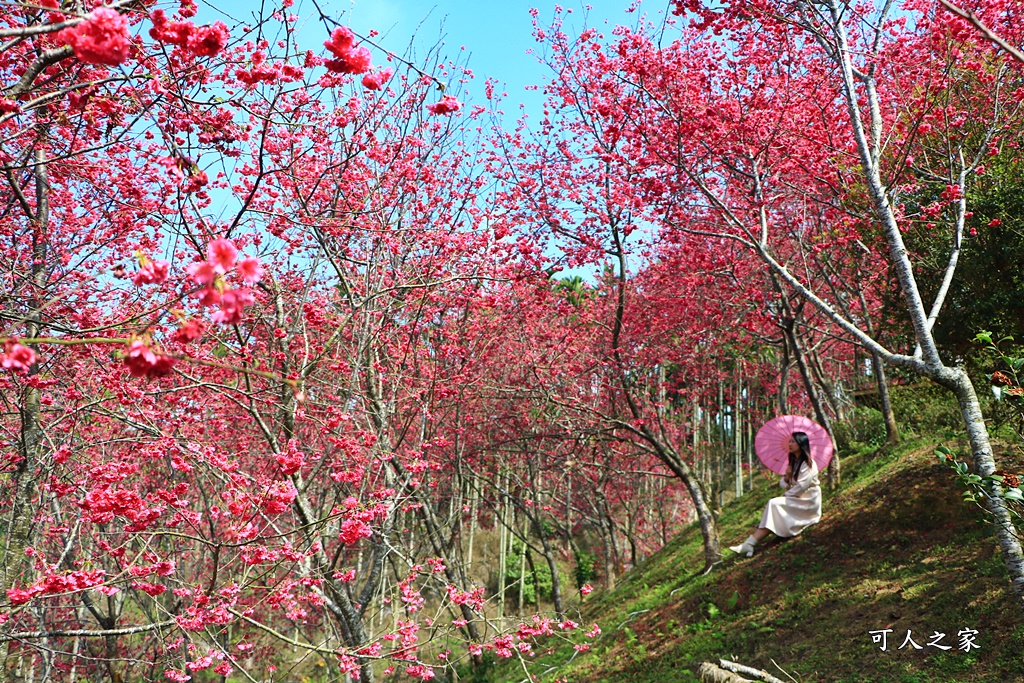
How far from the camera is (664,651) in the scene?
711 centimetres

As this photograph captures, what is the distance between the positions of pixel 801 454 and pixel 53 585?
7051mm

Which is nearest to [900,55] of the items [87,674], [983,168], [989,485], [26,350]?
[983,168]

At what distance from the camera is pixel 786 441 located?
8344mm

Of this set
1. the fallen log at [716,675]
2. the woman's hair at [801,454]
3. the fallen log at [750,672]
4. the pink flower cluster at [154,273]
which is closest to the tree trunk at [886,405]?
the woman's hair at [801,454]

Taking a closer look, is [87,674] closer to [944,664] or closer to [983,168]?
[944,664]

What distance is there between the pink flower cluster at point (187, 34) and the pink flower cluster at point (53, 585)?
272 centimetres

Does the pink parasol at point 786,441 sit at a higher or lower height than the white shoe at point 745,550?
higher

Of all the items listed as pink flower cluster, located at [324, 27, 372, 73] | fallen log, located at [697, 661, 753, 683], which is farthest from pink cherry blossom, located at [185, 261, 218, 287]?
fallen log, located at [697, 661, 753, 683]

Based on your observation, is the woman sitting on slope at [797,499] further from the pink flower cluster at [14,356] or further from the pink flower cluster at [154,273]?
the pink flower cluster at [14,356]

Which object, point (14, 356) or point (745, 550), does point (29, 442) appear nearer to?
point (14, 356)

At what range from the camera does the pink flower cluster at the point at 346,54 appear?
9.95 ft

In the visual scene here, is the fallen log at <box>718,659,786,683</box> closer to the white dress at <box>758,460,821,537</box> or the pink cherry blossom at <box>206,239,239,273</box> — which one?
the white dress at <box>758,460,821,537</box>

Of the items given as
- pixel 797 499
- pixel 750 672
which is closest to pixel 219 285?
pixel 750 672

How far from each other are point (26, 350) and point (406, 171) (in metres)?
5.94
